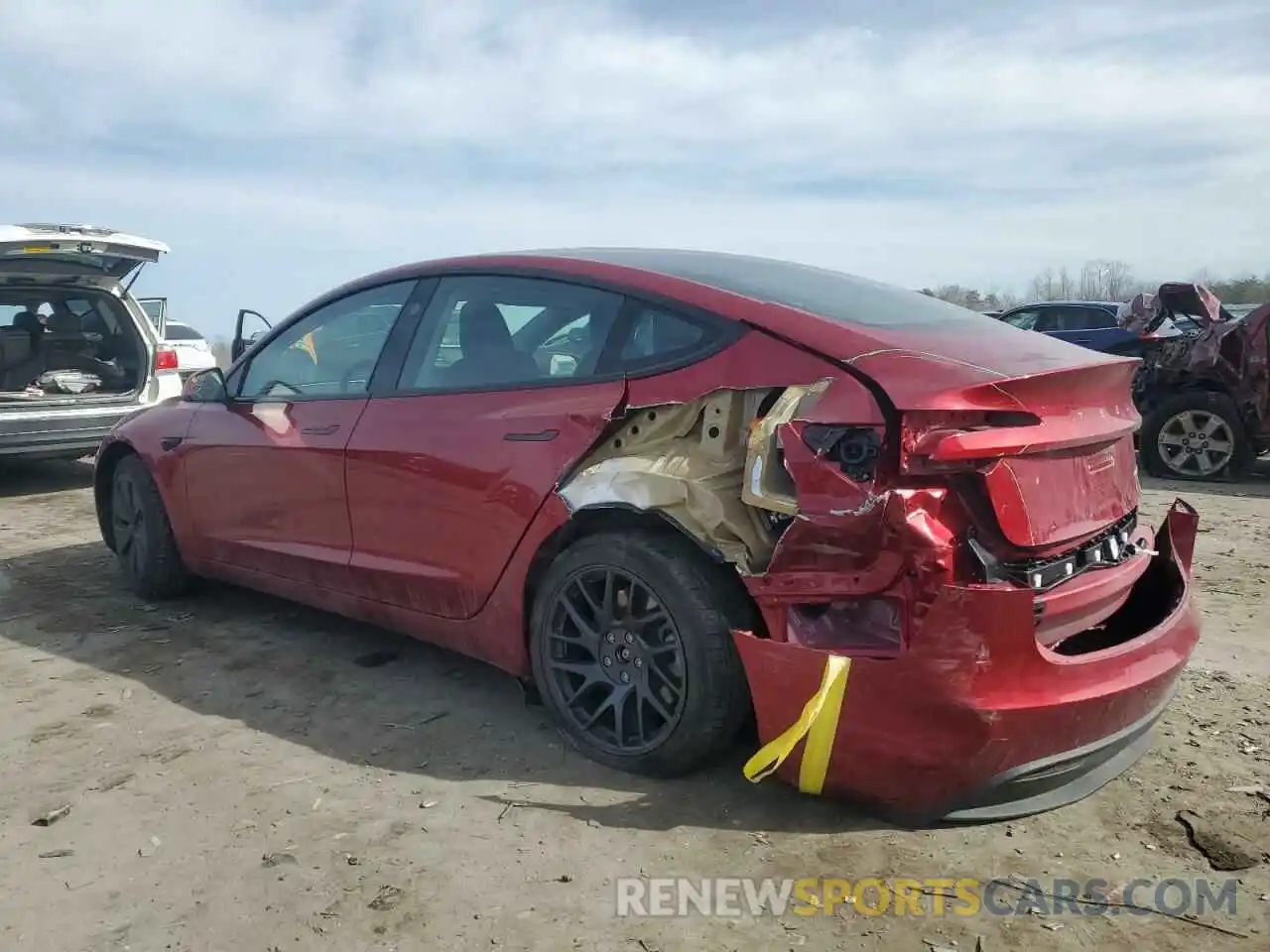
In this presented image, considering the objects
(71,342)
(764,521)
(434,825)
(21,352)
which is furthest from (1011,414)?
(21,352)

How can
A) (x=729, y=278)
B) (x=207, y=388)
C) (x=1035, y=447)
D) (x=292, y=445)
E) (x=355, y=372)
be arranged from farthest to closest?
(x=207, y=388) < (x=292, y=445) < (x=355, y=372) < (x=729, y=278) < (x=1035, y=447)

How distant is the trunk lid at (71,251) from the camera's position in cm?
696

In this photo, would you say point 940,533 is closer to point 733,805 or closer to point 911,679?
point 911,679

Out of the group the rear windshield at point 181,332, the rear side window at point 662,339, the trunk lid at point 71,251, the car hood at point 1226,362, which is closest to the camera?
the rear side window at point 662,339

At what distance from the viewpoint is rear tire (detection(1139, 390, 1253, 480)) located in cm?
820

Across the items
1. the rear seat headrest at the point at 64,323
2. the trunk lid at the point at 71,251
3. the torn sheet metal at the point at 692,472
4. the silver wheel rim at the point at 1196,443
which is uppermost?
the trunk lid at the point at 71,251

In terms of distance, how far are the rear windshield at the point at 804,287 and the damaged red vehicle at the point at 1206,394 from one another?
19.1 ft

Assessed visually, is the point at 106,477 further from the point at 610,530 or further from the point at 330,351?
the point at 610,530

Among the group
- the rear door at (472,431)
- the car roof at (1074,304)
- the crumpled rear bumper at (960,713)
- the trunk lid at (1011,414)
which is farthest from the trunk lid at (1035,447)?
the car roof at (1074,304)

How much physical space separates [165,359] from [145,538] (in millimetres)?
3918

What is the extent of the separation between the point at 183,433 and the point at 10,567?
69.9 inches

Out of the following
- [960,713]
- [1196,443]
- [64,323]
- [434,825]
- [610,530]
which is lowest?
[434,825]

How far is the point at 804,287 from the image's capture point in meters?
3.26

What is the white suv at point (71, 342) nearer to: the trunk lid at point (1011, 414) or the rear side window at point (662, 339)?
the rear side window at point (662, 339)
